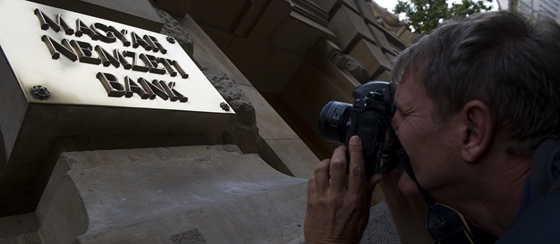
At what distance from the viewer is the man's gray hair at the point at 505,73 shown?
101 centimetres

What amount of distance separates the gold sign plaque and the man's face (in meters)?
0.83

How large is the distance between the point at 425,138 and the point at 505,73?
10.3 inches

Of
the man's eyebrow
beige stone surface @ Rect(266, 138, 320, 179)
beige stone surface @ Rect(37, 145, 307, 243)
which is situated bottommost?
beige stone surface @ Rect(266, 138, 320, 179)

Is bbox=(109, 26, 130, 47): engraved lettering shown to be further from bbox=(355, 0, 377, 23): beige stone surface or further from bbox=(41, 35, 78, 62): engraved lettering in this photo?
bbox=(355, 0, 377, 23): beige stone surface

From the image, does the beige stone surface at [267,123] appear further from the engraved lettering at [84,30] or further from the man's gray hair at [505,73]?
the man's gray hair at [505,73]

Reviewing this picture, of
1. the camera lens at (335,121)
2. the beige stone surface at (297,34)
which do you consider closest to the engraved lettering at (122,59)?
the camera lens at (335,121)

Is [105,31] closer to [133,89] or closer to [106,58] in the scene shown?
[106,58]

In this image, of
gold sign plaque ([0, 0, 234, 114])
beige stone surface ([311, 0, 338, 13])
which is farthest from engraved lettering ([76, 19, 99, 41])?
beige stone surface ([311, 0, 338, 13])

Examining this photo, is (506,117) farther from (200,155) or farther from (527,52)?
(200,155)

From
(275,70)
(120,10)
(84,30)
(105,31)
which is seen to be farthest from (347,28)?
(84,30)

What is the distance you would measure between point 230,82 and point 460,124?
141 centimetres

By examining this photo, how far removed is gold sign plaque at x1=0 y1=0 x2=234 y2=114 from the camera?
51.7 inches

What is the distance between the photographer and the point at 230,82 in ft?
7.47

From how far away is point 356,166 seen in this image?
1.22 metres
